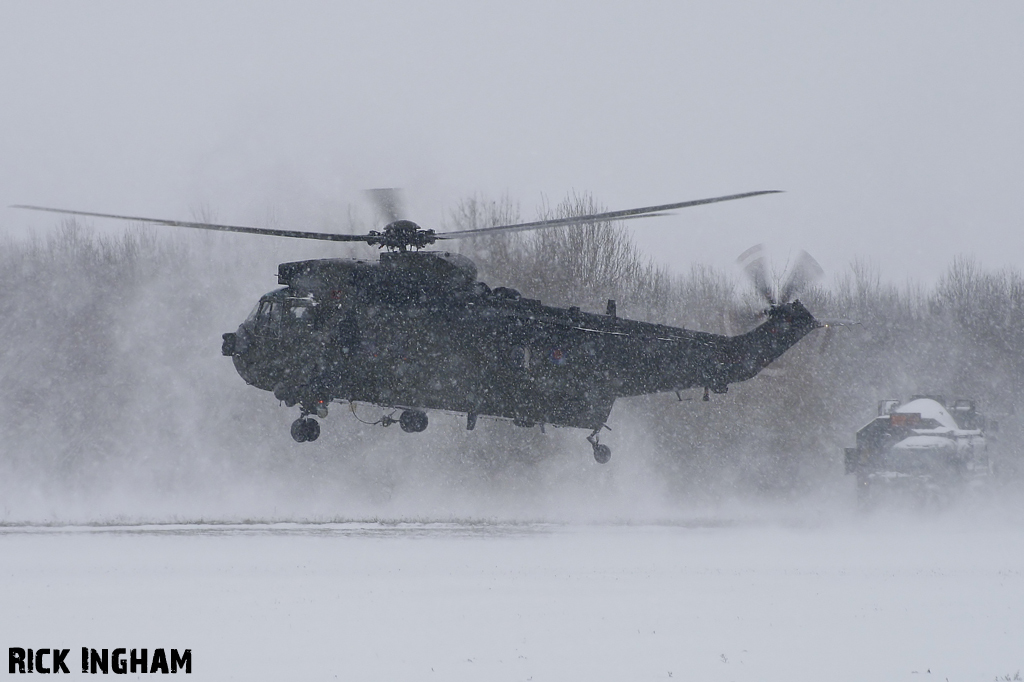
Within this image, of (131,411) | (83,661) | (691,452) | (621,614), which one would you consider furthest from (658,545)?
(131,411)

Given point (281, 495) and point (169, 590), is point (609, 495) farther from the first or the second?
point (169, 590)

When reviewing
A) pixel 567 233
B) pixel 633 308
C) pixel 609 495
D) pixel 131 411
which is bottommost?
pixel 609 495

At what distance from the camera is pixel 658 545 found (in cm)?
1998

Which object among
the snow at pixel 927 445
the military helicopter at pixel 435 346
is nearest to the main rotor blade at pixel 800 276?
the military helicopter at pixel 435 346

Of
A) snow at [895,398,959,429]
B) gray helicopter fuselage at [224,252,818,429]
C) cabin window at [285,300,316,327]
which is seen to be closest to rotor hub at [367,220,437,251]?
gray helicopter fuselage at [224,252,818,429]

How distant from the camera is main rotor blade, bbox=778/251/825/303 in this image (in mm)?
18375

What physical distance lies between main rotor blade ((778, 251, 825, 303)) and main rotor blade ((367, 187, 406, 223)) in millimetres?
7679

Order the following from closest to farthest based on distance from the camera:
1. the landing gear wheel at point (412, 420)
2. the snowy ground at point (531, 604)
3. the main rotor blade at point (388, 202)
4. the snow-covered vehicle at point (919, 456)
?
the snowy ground at point (531, 604)
the main rotor blade at point (388, 202)
the landing gear wheel at point (412, 420)
the snow-covered vehicle at point (919, 456)

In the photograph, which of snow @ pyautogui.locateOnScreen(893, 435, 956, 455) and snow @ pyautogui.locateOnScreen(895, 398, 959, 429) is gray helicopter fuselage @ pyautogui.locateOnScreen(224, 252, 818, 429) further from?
snow @ pyautogui.locateOnScreen(895, 398, 959, 429)

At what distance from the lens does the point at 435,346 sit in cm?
1650

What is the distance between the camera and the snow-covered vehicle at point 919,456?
22.7 meters

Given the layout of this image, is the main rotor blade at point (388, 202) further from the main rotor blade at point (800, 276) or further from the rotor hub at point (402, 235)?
the main rotor blade at point (800, 276)

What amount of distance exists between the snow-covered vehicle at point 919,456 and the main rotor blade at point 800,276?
21.2 ft

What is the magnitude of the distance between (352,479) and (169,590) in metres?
23.0
